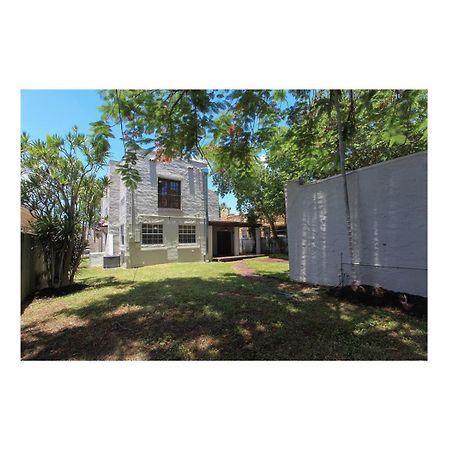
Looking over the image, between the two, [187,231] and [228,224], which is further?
[228,224]

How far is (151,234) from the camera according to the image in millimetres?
11969

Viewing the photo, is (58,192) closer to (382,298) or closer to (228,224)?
(382,298)

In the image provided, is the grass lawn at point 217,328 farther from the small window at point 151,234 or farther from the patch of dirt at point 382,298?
the small window at point 151,234

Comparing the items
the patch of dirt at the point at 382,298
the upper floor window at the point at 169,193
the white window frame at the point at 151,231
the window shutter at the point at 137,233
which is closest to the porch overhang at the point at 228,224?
the upper floor window at the point at 169,193

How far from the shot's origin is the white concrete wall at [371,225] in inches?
170

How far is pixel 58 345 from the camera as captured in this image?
10.4ft

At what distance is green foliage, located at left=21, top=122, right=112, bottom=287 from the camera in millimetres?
6223

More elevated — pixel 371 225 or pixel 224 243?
pixel 371 225

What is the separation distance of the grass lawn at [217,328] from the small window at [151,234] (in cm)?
615

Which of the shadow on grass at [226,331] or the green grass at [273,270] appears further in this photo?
the green grass at [273,270]

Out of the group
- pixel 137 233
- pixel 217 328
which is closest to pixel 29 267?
pixel 217 328

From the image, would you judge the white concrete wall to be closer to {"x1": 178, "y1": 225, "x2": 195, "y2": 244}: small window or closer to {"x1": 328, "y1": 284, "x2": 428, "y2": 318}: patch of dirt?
{"x1": 328, "y1": 284, "x2": 428, "y2": 318}: patch of dirt

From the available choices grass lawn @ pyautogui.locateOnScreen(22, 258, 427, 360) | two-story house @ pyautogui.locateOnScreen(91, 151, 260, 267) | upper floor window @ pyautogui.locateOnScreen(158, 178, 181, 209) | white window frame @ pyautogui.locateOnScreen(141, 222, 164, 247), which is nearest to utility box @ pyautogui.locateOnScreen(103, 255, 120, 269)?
two-story house @ pyautogui.locateOnScreen(91, 151, 260, 267)

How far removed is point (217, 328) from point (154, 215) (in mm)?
9403
